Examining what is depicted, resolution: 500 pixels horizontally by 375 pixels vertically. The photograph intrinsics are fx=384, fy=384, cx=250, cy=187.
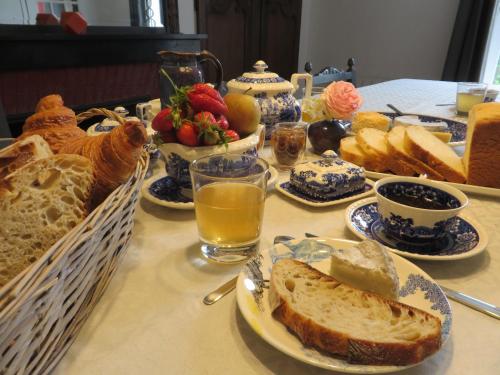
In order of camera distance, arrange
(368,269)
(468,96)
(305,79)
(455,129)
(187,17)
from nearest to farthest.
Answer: (368,269), (455,129), (305,79), (468,96), (187,17)

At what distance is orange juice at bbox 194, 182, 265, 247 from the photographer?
0.65 m

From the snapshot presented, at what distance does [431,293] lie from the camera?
20.6 inches

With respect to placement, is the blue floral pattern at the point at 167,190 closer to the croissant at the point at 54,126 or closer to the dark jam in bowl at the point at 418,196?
the croissant at the point at 54,126

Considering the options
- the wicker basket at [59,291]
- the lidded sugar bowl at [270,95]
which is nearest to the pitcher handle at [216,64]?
the lidded sugar bowl at [270,95]

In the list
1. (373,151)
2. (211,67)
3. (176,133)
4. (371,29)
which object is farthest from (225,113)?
(371,29)

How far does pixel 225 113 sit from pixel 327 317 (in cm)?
54

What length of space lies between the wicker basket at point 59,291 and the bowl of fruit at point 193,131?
0.78ft

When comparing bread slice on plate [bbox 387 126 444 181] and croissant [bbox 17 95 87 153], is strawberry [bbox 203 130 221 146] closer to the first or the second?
croissant [bbox 17 95 87 153]

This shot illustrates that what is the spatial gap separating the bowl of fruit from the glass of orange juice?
0.45 ft

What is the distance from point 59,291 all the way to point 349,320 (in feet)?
1.07

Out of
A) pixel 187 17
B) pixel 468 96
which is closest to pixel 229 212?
pixel 468 96

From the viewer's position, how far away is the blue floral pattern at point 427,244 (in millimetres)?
664

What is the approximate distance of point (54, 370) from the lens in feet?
1.43

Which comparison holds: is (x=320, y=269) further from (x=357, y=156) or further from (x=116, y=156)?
(x=357, y=156)
